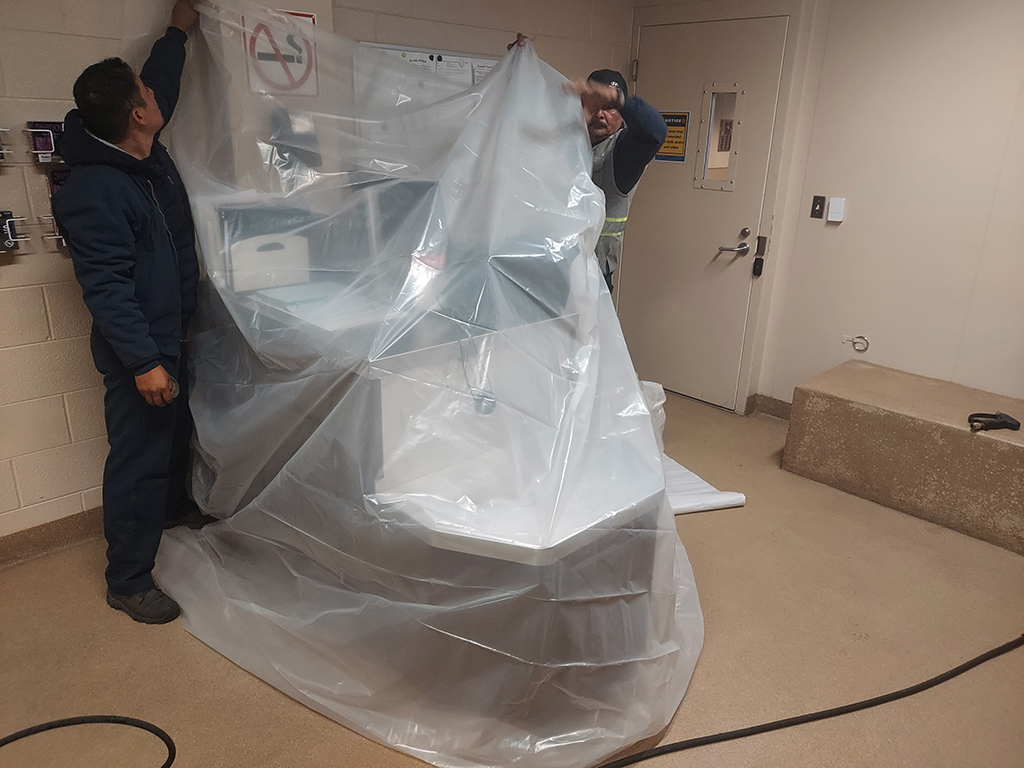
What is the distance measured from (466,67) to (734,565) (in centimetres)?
207

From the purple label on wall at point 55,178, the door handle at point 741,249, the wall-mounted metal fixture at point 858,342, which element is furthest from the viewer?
the door handle at point 741,249

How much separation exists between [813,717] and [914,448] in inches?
48.4

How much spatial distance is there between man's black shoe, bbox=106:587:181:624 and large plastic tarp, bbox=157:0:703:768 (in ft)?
0.16

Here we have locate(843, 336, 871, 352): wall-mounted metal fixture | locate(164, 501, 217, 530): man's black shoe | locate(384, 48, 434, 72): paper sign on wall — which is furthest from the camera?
locate(843, 336, 871, 352): wall-mounted metal fixture

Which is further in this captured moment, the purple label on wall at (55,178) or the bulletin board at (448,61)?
the bulletin board at (448,61)

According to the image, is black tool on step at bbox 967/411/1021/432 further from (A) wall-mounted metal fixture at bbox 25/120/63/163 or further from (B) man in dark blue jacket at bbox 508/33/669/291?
(A) wall-mounted metal fixture at bbox 25/120/63/163

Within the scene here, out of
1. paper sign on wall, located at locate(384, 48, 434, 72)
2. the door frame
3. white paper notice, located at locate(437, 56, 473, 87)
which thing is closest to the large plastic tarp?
paper sign on wall, located at locate(384, 48, 434, 72)

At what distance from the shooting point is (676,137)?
11.1 feet

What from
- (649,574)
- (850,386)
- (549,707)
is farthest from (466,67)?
(549,707)

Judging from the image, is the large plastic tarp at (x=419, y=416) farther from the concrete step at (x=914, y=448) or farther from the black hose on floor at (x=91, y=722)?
the concrete step at (x=914, y=448)

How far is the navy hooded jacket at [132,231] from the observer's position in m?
1.65

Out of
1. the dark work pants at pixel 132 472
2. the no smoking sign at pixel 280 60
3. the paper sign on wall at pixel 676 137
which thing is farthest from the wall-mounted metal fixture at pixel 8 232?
the paper sign on wall at pixel 676 137

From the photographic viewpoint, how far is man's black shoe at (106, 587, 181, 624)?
193cm

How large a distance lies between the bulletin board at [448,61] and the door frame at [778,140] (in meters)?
1.01
